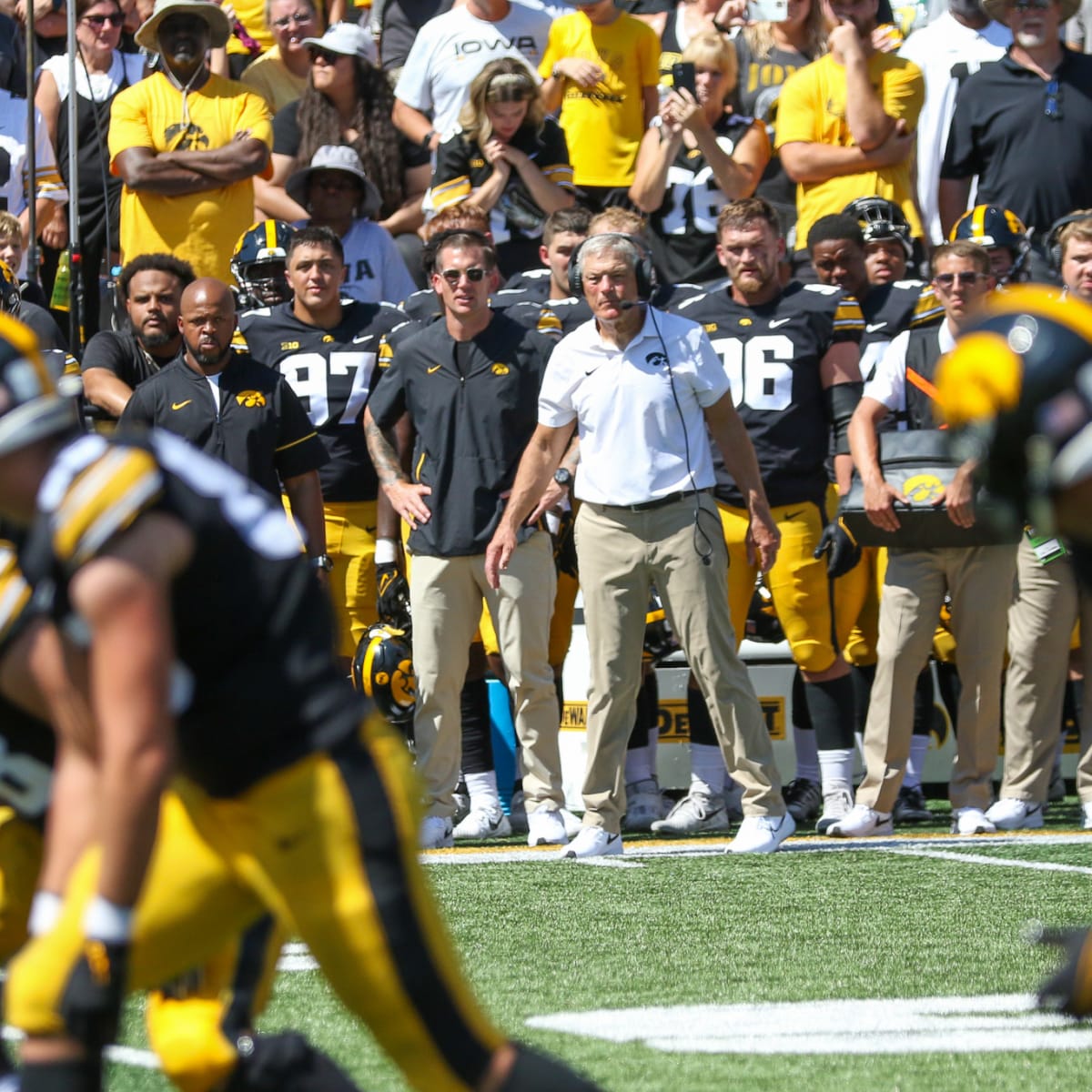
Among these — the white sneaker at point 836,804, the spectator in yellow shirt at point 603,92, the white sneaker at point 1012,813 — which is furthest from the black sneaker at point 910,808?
the spectator in yellow shirt at point 603,92

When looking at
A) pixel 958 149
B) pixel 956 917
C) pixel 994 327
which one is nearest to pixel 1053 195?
pixel 958 149

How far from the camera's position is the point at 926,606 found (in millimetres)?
7930

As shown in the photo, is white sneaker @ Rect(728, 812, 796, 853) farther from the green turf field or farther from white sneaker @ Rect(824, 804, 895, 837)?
white sneaker @ Rect(824, 804, 895, 837)

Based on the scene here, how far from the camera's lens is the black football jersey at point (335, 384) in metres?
8.55

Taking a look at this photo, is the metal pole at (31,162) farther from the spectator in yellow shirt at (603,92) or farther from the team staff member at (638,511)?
the team staff member at (638,511)

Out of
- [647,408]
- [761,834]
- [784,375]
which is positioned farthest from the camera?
[784,375]

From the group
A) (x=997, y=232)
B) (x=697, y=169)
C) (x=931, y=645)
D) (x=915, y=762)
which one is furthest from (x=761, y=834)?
(x=697, y=169)

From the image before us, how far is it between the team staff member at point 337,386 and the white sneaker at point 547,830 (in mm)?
1211

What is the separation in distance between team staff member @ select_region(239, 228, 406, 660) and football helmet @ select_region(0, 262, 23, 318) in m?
1.19

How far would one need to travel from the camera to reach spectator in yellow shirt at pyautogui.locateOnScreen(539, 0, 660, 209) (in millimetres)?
10469

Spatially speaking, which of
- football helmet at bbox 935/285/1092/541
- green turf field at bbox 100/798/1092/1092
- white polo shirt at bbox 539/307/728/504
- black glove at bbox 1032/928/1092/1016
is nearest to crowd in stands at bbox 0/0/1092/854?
white polo shirt at bbox 539/307/728/504

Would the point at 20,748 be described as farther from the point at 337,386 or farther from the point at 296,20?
the point at 296,20

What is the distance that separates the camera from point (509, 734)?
902cm

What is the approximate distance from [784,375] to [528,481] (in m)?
1.32
